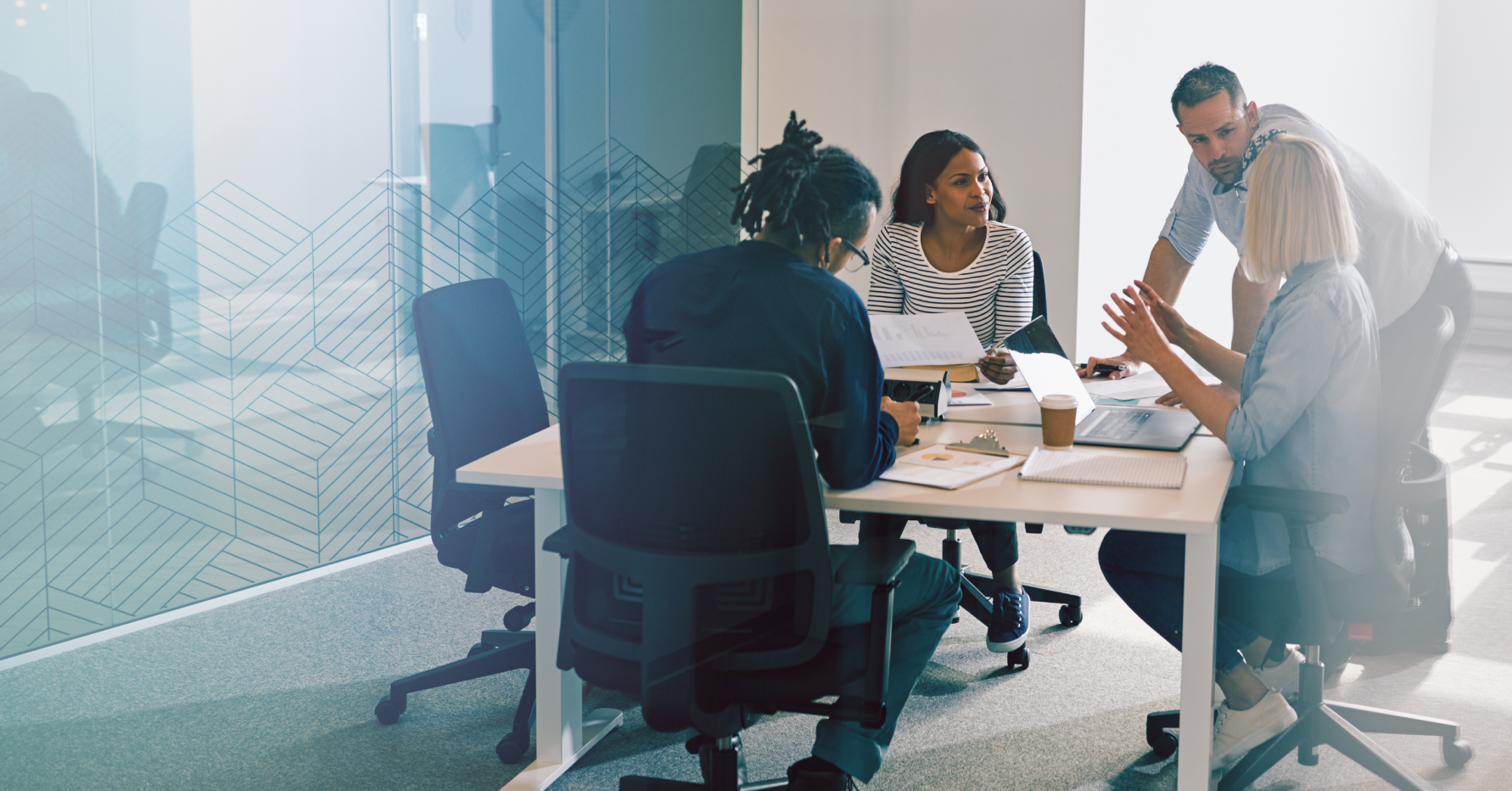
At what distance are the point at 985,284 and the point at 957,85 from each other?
1971 millimetres

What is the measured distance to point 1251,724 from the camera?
220 cm

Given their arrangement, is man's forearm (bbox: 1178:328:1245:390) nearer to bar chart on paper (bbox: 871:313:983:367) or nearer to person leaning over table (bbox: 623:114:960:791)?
bar chart on paper (bbox: 871:313:983:367)

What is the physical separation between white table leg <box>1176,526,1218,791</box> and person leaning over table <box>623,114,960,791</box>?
0.39 metres

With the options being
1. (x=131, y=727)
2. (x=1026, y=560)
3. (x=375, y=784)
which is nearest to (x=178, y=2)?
(x=131, y=727)

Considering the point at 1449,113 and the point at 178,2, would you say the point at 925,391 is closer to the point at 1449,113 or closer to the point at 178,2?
the point at 178,2

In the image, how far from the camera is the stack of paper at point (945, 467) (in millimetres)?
1954

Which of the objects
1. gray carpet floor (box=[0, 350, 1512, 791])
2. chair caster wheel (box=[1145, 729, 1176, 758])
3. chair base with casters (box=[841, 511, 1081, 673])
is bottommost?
gray carpet floor (box=[0, 350, 1512, 791])

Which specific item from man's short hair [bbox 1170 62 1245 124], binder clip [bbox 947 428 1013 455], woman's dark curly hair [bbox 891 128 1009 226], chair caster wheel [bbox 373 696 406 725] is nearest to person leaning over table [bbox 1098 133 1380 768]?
binder clip [bbox 947 428 1013 455]

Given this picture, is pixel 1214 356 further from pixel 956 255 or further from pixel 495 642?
pixel 495 642

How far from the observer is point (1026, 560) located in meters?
3.82

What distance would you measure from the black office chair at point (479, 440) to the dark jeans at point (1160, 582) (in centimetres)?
118

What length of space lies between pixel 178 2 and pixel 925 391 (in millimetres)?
2252

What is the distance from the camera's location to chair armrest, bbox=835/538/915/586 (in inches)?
66.3

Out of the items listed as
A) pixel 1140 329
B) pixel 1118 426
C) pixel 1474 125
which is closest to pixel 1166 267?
pixel 1118 426
